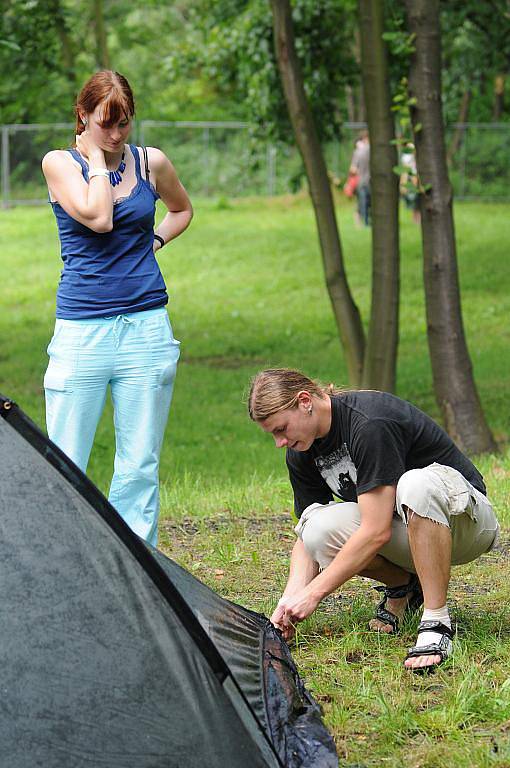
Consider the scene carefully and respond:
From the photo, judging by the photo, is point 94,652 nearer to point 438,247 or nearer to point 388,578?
point 388,578

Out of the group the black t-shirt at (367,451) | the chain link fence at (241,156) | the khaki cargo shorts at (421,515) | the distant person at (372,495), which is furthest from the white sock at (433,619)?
the chain link fence at (241,156)

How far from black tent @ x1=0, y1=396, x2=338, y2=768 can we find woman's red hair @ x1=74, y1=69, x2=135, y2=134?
1.41 meters

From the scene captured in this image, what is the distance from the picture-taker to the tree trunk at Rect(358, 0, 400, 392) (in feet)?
27.7

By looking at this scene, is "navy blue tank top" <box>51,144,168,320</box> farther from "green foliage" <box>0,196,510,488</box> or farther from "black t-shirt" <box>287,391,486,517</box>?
"green foliage" <box>0,196,510,488</box>

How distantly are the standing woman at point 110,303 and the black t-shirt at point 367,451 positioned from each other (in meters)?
0.63

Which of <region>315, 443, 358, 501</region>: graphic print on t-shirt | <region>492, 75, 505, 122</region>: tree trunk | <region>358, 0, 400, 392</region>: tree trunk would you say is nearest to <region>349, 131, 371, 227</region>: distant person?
<region>492, 75, 505, 122</region>: tree trunk

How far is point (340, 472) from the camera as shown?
13.2 feet

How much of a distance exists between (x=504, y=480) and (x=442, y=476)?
3.07 m

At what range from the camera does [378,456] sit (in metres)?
3.81

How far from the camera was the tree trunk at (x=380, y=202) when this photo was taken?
8.43 meters

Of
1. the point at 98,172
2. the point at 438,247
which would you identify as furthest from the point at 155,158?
the point at 438,247

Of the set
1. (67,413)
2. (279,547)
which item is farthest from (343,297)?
(67,413)

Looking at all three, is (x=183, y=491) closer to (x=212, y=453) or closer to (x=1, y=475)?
(x=212, y=453)

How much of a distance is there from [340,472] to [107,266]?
3.74ft
